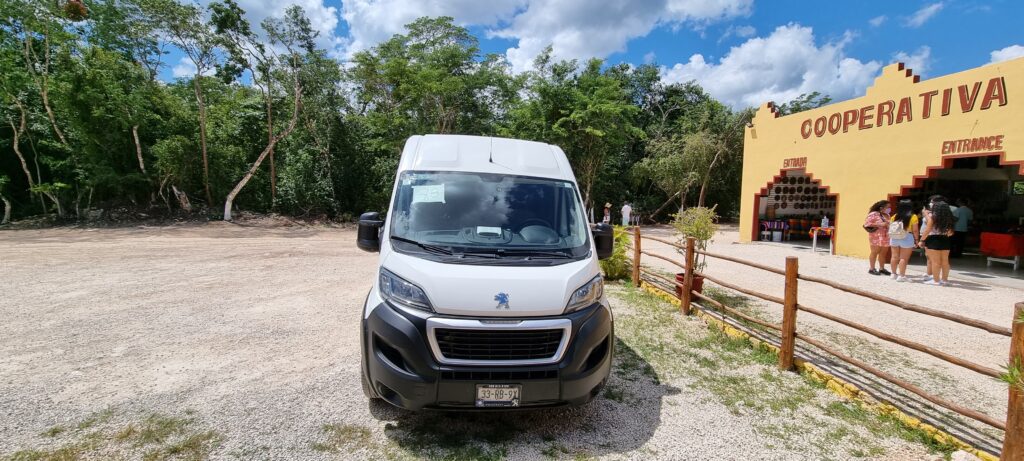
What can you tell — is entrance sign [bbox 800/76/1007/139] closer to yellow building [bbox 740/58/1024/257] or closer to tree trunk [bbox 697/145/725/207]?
yellow building [bbox 740/58/1024/257]

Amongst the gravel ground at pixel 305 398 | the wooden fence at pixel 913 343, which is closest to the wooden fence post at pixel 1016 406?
the wooden fence at pixel 913 343

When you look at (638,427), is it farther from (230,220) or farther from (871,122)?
(230,220)

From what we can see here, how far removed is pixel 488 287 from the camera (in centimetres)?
295

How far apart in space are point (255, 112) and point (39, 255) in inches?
558

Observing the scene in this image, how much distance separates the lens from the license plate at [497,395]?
2.91m

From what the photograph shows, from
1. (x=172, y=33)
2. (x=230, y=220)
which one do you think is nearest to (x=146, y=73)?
(x=172, y=33)

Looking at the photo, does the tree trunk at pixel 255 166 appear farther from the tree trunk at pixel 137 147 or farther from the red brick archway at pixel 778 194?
the red brick archway at pixel 778 194

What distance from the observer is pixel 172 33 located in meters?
17.9

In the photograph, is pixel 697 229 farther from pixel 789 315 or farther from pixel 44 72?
pixel 44 72

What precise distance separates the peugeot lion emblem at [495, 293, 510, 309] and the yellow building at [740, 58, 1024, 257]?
12.0m

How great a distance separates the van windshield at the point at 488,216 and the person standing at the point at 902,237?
885 centimetres

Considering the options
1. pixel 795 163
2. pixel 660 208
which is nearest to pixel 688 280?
pixel 795 163

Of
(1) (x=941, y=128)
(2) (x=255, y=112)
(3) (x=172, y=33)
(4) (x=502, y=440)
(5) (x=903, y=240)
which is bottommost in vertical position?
(4) (x=502, y=440)

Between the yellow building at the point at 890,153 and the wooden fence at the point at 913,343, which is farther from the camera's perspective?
the yellow building at the point at 890,153
